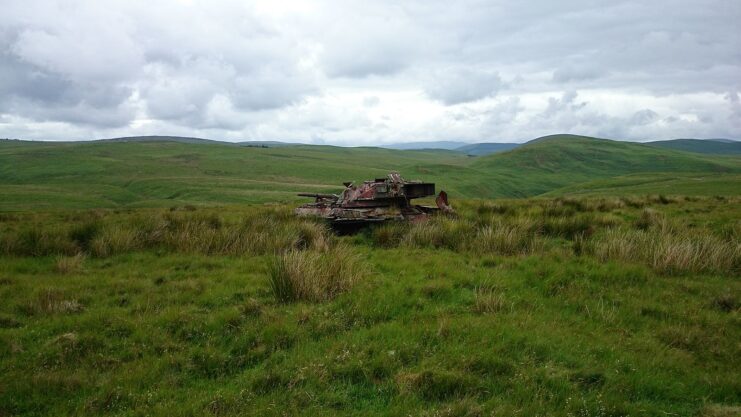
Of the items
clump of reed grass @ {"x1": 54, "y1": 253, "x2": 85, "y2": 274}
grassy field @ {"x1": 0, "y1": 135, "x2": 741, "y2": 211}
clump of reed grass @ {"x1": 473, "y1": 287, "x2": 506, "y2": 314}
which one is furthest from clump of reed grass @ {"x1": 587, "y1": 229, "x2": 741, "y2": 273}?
grassy field @ {"x1": 0, "y1": 135, "x2": 741, "y2": 211}

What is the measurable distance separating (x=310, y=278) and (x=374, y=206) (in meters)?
7.11

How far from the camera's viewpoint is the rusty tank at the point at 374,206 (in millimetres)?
13492

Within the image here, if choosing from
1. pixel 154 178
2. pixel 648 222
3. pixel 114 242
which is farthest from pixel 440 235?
pixel 154 178

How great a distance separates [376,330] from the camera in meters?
5.91

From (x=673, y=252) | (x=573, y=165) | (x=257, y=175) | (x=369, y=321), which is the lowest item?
(x=257, y=175)

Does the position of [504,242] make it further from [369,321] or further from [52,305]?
[52,305]

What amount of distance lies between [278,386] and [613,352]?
12.0 ft

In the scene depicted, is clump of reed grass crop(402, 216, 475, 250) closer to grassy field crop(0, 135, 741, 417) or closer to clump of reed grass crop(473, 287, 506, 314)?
grassy field crop(0, 135, 741, 417)

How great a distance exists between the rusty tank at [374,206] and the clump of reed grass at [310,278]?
17.7ft

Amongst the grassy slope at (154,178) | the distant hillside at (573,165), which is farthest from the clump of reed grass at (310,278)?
the distant hillside at (573,165)

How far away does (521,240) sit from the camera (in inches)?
441

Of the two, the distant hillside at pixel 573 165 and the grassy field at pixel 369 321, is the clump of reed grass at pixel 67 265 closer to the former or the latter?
the grassy field at pixel 369 321

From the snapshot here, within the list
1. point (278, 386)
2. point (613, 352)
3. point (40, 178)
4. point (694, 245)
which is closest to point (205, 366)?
point (278, 386)

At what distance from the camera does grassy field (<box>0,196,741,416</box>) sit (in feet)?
15.1
